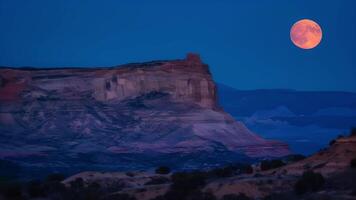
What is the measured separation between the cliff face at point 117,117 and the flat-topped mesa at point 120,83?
13cm

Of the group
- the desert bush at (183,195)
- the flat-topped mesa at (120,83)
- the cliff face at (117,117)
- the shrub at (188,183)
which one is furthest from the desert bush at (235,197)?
the flat-topped mesa at (120,83)

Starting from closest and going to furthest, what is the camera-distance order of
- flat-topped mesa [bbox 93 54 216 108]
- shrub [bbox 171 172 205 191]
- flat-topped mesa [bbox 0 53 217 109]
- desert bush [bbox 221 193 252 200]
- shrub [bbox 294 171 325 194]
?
desert bush [bbox 221 193 252 200]
shrub [bbox 294 171 325 194]
shrub [bbox 171 172 205 191]
flat-topped mesa [bbox 0 53 217 109]
flat-topped mesa [bbox 93 54 216 108]

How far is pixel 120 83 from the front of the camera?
109938 millimetres

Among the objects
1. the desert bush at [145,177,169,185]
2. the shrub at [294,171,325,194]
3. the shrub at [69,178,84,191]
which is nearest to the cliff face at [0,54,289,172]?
the shrub at [69,178,84,191]

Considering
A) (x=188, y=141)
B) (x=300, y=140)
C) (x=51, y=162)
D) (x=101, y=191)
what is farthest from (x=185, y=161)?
(x=300, y=140)

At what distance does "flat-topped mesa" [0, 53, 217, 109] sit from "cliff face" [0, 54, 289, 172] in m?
0.13

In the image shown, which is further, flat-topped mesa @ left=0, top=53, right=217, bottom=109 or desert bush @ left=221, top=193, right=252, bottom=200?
flat-topped mesa @ left=0, top=53, right=217, bottom=109

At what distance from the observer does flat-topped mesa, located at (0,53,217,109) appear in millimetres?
108688

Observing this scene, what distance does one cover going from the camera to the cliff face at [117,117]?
93.9m

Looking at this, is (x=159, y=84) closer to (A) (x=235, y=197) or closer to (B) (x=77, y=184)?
(B) (x=77, y=184)

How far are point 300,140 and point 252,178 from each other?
12735 centimetres

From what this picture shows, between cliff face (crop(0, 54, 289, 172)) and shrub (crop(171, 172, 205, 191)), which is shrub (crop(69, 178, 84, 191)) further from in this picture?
cliff face (crop(0, 54, 289, 172))

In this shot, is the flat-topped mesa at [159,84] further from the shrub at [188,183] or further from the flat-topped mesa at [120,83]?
the shrub at [188,183]

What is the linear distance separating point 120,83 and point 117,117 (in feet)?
25.4
